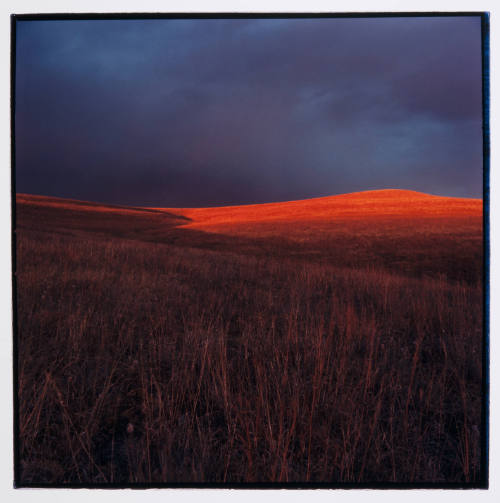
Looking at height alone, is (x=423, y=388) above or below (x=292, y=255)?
below

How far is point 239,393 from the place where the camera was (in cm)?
162

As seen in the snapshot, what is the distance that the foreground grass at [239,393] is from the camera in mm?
1484

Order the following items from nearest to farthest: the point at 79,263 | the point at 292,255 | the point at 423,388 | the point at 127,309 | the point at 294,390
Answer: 1. the point at 294,390
2. the point at 423,388
3. the point at 127,309
4. the point at 79,263
5. the point at 292,255

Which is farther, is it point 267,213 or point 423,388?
point 267,213

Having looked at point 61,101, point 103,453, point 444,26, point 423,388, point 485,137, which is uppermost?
point 444,26

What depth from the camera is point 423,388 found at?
5.94 feet

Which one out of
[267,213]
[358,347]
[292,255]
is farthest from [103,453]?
[267,213]

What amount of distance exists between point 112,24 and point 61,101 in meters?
0.70

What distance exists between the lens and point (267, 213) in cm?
1753

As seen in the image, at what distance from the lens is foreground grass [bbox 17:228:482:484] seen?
148 centimetres

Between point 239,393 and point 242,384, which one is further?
point 242,384

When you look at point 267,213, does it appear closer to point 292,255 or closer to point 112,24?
point 292,255

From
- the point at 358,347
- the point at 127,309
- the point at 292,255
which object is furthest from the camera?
the point at 292,255

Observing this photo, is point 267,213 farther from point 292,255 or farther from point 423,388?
point 423,388
